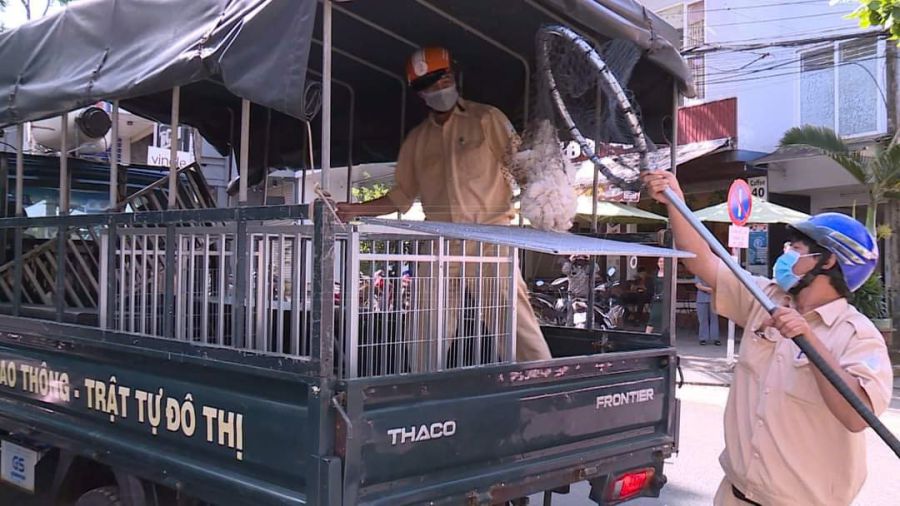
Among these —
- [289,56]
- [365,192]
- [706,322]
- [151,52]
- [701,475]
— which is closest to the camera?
[289,56]

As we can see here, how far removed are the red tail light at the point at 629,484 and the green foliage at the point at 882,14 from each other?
5.11m

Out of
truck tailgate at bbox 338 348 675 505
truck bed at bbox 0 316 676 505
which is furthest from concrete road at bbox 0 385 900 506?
truck tailgate at bbox 338 348 675 505

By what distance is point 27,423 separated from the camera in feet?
10.7

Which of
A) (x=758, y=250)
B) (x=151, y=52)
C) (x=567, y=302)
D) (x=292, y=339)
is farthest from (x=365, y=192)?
(x=758, y=250)

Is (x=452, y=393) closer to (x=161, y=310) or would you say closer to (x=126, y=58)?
(x=161, y=310)

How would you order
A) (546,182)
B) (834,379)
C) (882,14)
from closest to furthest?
(834,379) < (546,182) < (882,14)

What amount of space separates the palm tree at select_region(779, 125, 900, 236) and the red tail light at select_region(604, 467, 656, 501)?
8312mm

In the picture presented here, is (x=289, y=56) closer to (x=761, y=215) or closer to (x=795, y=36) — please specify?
(x=761, y=215)

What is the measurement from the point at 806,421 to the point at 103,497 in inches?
97.7

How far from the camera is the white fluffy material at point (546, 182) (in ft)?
10.9

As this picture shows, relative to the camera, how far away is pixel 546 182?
132 inches

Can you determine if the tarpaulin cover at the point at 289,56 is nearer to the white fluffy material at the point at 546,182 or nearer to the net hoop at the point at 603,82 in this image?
the net hoop at the point at 603,82

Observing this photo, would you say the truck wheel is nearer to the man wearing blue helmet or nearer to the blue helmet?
the man wearing blue helmet

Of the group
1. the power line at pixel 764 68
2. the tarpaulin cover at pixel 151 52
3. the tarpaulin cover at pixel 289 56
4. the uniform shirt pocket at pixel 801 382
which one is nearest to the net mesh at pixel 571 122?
the tarpaulin cover at pixel 289 56
